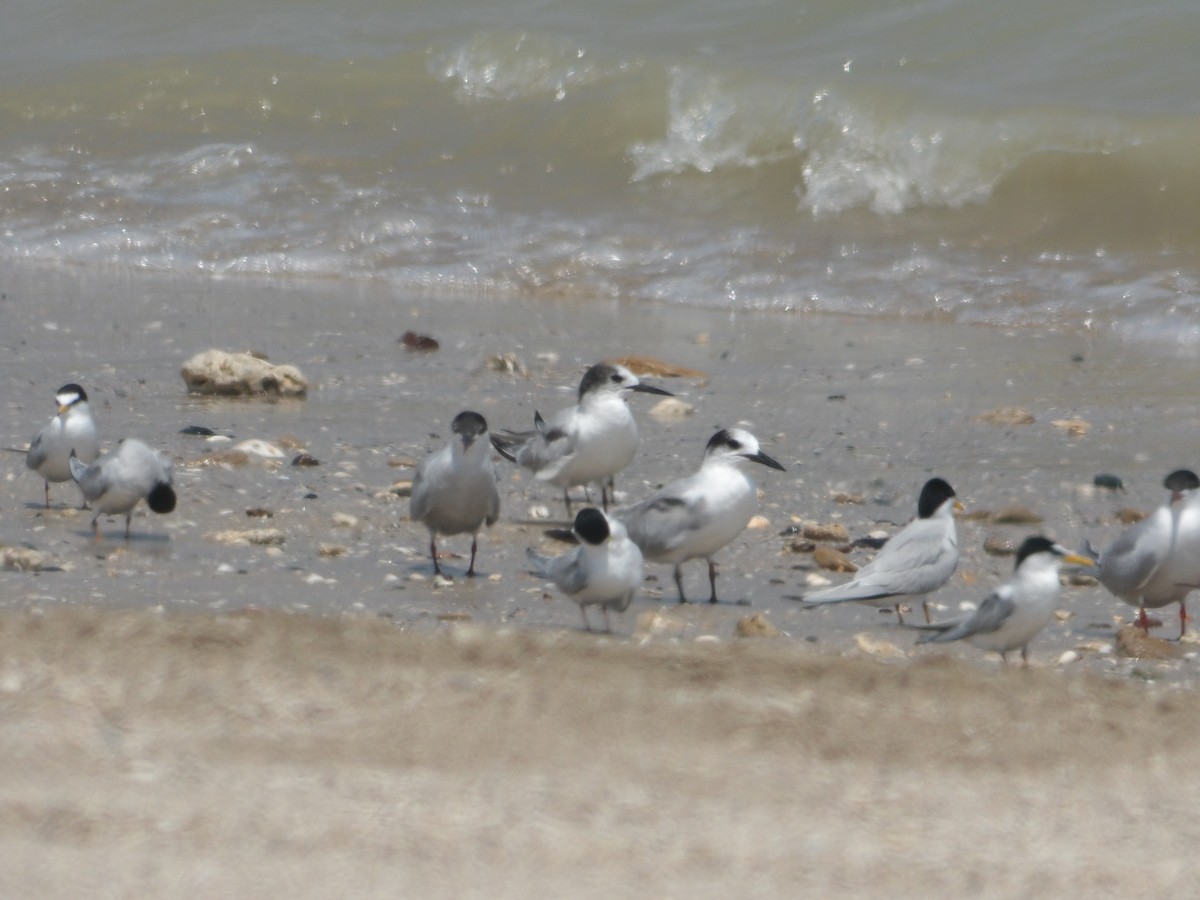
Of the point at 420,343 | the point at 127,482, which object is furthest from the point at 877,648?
the point at 420,343

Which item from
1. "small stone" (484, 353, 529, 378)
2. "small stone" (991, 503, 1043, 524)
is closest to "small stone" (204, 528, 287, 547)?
"small stone" (991, 503, 1043, 524)

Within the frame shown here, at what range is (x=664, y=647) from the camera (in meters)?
3.85

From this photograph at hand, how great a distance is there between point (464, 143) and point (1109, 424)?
761 cm

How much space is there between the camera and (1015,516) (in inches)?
226

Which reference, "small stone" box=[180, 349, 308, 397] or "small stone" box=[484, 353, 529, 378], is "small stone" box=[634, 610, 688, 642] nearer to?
"small stone" box=[180, 349, 308, 397]

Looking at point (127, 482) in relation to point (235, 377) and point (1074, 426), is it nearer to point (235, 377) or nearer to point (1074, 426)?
point (235, 377)

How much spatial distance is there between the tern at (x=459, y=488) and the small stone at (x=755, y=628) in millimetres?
956

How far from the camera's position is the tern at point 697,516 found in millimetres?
4965

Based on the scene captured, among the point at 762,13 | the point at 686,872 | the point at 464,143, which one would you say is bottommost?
the point at 686,872

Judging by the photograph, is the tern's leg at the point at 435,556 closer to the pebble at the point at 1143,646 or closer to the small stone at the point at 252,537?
the small stone at the point at 252,537

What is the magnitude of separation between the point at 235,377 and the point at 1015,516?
318cm

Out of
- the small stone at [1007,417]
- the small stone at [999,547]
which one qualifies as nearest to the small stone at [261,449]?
the small stone at [999,547]

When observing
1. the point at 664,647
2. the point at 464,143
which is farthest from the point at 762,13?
the point at 664,647

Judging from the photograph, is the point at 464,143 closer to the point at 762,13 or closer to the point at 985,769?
the point at 762,13
